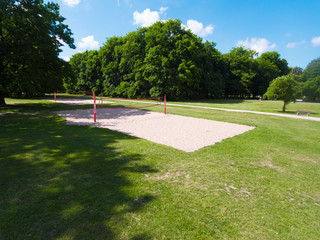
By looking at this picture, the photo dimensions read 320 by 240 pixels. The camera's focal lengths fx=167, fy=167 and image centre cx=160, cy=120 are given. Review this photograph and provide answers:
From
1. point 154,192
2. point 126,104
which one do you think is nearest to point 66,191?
point 154,192

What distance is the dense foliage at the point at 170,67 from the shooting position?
102 ft

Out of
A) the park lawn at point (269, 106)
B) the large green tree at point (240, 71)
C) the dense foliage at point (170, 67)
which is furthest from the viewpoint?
the large green tree at point (240, 71)

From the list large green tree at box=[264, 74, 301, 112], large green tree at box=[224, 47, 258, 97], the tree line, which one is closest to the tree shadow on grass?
the tree line

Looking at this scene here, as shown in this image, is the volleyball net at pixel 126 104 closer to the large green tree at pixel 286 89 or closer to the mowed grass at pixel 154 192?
the mowed grass at pixel 154 192

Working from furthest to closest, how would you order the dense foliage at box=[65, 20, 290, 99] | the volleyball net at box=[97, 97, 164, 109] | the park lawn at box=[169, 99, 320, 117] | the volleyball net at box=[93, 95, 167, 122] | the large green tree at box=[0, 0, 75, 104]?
the dense foliage at box=[65, 20, 290, 99]
the volleyball net at box=[97, 97, 164, 109]
the volleyball net at box=[93, 95, 167, 122]
the park lawn at box=[169, 99, 320, 117]
the large green tree at box=[0, 0, 75, 104]

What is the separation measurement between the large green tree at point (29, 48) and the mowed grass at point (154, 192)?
1104 centimetres

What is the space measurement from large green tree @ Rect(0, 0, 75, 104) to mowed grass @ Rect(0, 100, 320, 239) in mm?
11038

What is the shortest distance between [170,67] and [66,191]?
30.8m

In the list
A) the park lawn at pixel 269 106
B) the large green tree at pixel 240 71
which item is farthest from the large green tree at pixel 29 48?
the large green tree at pixel 240 71

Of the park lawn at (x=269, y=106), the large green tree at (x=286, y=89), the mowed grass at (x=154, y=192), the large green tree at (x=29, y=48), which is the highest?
the large green tree at (x=29, y=48)

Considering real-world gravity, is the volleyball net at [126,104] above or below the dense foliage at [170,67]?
below

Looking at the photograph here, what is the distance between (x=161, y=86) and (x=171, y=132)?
24.7 meters

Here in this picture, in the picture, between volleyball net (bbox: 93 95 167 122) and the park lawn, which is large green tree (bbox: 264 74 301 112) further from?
volleyball net (bbox: 93 95 167 122)

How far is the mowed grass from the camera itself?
234 cm
